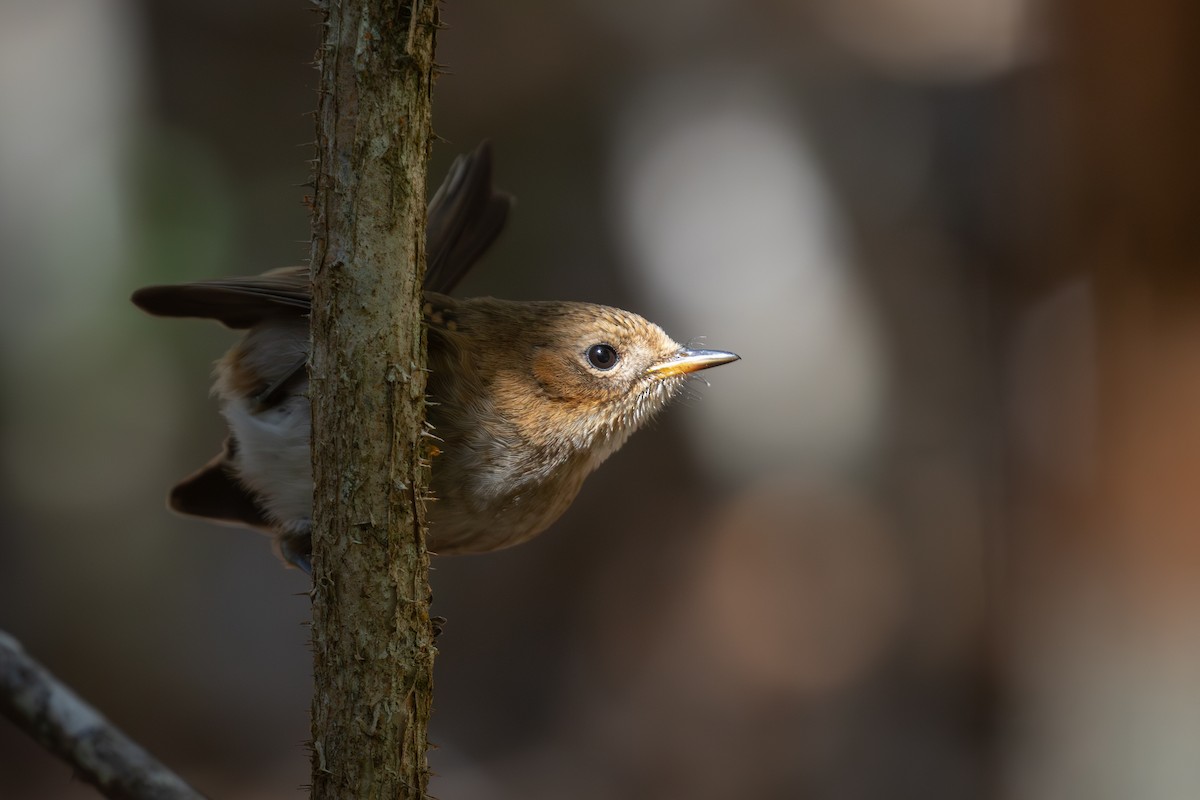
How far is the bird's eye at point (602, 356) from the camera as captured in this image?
264cm

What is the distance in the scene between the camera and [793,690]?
5.66 m

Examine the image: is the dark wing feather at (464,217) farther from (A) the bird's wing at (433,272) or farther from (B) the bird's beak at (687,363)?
(B) the bird's beak at (687,363)

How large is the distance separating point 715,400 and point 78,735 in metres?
3.91

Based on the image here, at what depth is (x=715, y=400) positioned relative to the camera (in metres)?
5.61

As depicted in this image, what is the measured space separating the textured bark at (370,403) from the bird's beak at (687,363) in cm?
109

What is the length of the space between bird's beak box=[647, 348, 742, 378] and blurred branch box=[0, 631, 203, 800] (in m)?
1.48

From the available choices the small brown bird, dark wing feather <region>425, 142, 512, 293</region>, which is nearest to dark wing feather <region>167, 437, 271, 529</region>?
the small brown bird

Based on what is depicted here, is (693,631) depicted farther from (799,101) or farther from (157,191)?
(157,191)

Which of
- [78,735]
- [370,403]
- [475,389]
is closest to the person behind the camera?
[370,403]

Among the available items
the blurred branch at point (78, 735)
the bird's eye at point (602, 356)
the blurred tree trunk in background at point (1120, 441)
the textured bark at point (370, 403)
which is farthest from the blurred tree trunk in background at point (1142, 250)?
the blurred branch at point (78, 735)

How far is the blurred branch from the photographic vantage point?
2129 millimetres

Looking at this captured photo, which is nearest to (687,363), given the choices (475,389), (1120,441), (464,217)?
(475,389)

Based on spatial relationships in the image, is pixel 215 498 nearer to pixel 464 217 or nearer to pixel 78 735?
pixel 78 735

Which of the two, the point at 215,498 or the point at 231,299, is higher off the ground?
the point at 231,299
